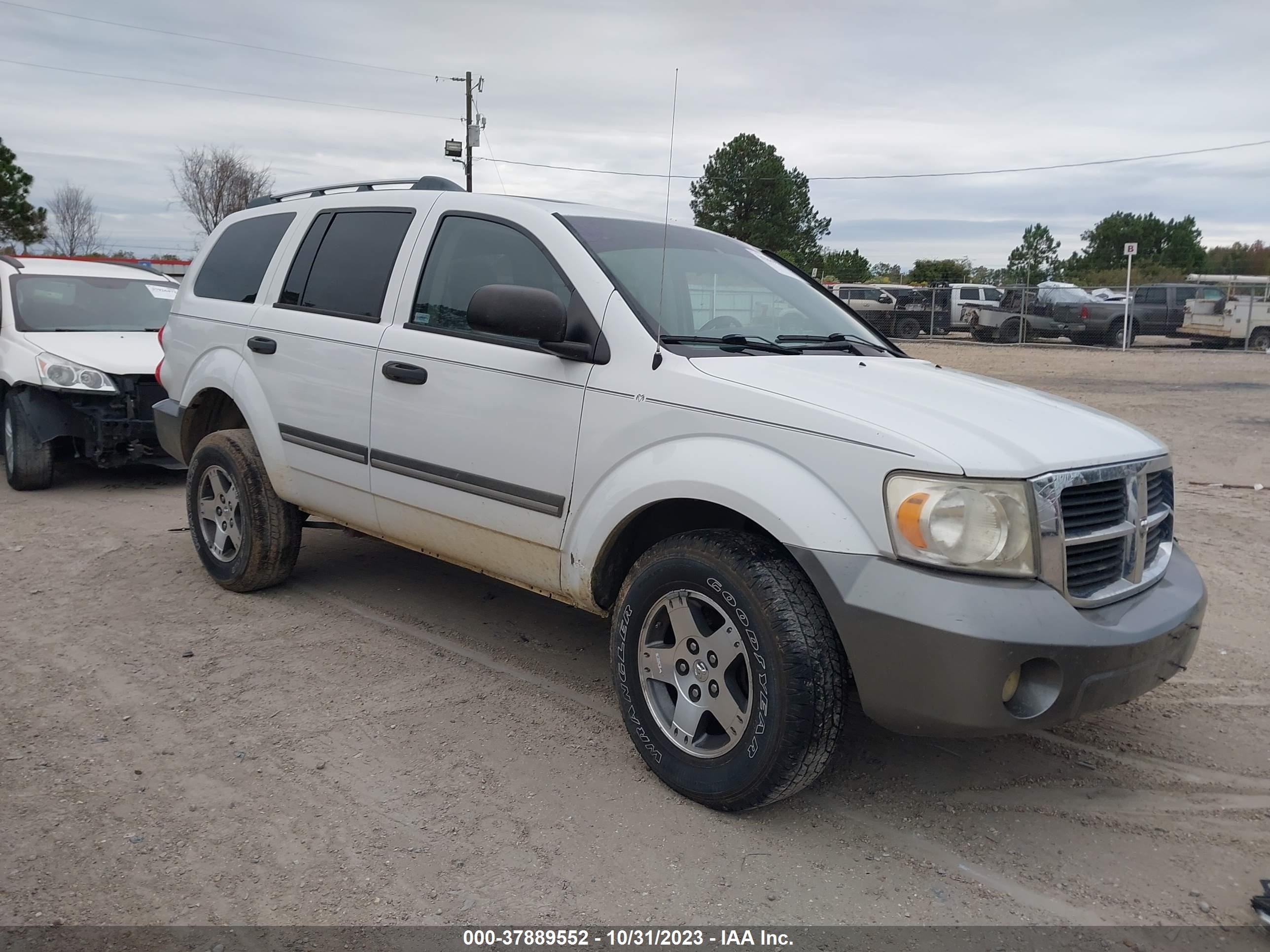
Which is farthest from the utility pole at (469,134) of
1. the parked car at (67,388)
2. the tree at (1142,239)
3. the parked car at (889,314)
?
the tree at (1142,239)

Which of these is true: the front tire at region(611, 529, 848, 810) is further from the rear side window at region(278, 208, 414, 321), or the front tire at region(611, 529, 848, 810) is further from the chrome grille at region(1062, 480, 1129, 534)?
the rear side window at region(278, 208, 414, 321)

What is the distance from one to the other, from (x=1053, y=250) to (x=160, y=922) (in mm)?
91871

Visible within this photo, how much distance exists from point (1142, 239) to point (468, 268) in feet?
258

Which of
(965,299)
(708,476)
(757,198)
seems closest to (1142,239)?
(757,198)

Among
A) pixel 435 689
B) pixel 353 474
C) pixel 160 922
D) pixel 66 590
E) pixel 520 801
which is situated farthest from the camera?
pixel 66 590

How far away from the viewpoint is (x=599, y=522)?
3.46 metres

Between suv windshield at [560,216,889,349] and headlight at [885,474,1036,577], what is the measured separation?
3.77 feet

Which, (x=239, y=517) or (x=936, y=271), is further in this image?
(x=936, y=271)

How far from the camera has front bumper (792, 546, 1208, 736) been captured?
2.70 meters

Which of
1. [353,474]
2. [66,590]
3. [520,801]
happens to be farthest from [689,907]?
[66,590]

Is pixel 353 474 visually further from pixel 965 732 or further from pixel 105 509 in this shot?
pixel 105 509

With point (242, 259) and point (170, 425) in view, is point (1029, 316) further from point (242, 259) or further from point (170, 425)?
point (170, 425)

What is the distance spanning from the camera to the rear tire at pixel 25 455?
7742 mm

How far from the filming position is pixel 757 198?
5100 centimetres
